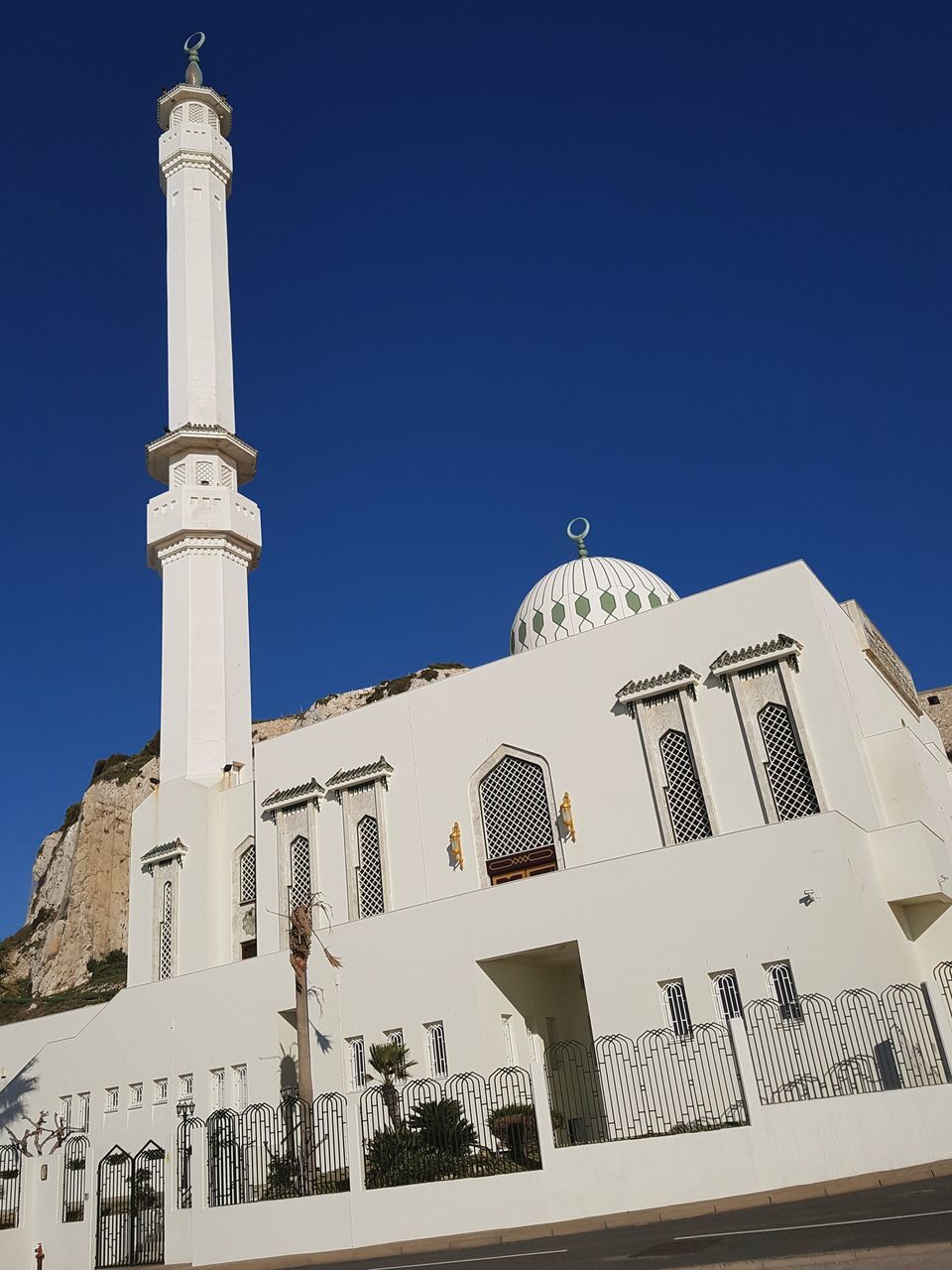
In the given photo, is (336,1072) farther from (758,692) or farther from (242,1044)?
(758,692)

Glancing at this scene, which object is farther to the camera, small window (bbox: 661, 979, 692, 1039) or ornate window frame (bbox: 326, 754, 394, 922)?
ornate window frame (bbox: 326, 754, 394, 922)

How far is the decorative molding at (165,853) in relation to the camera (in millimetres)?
23953

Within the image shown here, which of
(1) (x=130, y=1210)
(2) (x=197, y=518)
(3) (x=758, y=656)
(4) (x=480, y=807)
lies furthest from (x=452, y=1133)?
(2) (x=197, y=518)

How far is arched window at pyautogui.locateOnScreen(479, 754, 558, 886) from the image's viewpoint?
1958 centimetres

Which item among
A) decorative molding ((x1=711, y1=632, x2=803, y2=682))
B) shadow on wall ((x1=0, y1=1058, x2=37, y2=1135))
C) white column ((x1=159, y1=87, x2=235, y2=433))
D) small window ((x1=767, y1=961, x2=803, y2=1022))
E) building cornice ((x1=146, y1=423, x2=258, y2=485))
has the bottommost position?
small window ((x1=767, y1=961, x2=803, y2=1022))

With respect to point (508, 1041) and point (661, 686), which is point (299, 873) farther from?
point (661, 686)

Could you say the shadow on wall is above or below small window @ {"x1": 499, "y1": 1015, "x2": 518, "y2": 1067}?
above

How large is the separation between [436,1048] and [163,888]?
30.1 feet

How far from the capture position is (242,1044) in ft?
65.1

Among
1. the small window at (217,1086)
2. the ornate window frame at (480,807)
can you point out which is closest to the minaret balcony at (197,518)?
the ornate window frame at (480,807)

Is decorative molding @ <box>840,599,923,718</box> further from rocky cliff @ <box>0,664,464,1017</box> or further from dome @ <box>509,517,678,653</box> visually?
rocky cliff @ <box>0,664,464,1017</box>

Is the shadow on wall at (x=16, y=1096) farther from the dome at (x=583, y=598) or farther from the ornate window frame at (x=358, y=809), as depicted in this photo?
the dome at (x=583, y=598)

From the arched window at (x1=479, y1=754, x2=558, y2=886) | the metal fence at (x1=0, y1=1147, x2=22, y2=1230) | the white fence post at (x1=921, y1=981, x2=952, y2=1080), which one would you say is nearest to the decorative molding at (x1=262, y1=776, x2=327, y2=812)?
the arched window at (x1=479, y1=754, x2=558, y2=886)

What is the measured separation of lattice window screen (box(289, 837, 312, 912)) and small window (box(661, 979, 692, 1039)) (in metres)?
8.33
